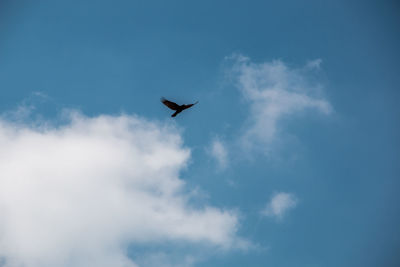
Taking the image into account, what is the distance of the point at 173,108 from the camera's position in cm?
3291
